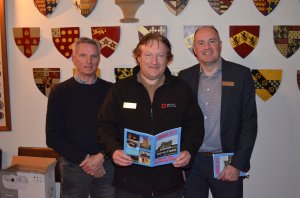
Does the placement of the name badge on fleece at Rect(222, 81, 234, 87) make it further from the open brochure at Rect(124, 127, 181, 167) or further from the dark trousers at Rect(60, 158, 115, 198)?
the dark trousers at Rect(60, 158, 115, 198)

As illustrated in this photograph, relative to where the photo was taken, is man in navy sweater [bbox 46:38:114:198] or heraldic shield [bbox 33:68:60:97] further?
heraldic shield [bbox 33:68:60:97]

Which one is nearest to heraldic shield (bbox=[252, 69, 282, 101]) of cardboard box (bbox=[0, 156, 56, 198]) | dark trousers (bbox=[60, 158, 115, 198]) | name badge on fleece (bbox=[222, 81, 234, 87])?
name badge on fleece (bbox=[222, 81, 234, 87])

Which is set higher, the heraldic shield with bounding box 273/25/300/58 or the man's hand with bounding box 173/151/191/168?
the heraldic shield with bounding box 273/25/300/58

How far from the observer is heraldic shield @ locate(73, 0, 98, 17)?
9.64ft

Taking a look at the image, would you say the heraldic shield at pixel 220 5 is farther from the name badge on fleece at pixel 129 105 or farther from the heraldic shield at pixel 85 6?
the name badge on fleece at pixel 129 105

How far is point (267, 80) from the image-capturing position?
2.83 meters

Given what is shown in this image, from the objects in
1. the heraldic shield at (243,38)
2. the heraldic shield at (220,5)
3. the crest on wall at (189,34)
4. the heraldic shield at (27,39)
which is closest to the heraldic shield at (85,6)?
the heraldic shield at (27,39)

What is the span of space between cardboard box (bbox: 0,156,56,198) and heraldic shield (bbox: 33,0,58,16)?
1.48m

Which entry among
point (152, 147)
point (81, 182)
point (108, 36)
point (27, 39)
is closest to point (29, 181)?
point (81, 182)

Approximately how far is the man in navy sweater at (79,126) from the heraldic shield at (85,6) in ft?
2.66

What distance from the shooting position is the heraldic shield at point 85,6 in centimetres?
294

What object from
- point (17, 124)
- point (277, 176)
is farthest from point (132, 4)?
point (277, 176)

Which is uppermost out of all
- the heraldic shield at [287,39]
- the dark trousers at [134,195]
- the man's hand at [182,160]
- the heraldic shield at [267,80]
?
the heraldic shield at [287,39]

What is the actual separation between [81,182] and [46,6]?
181 cm
